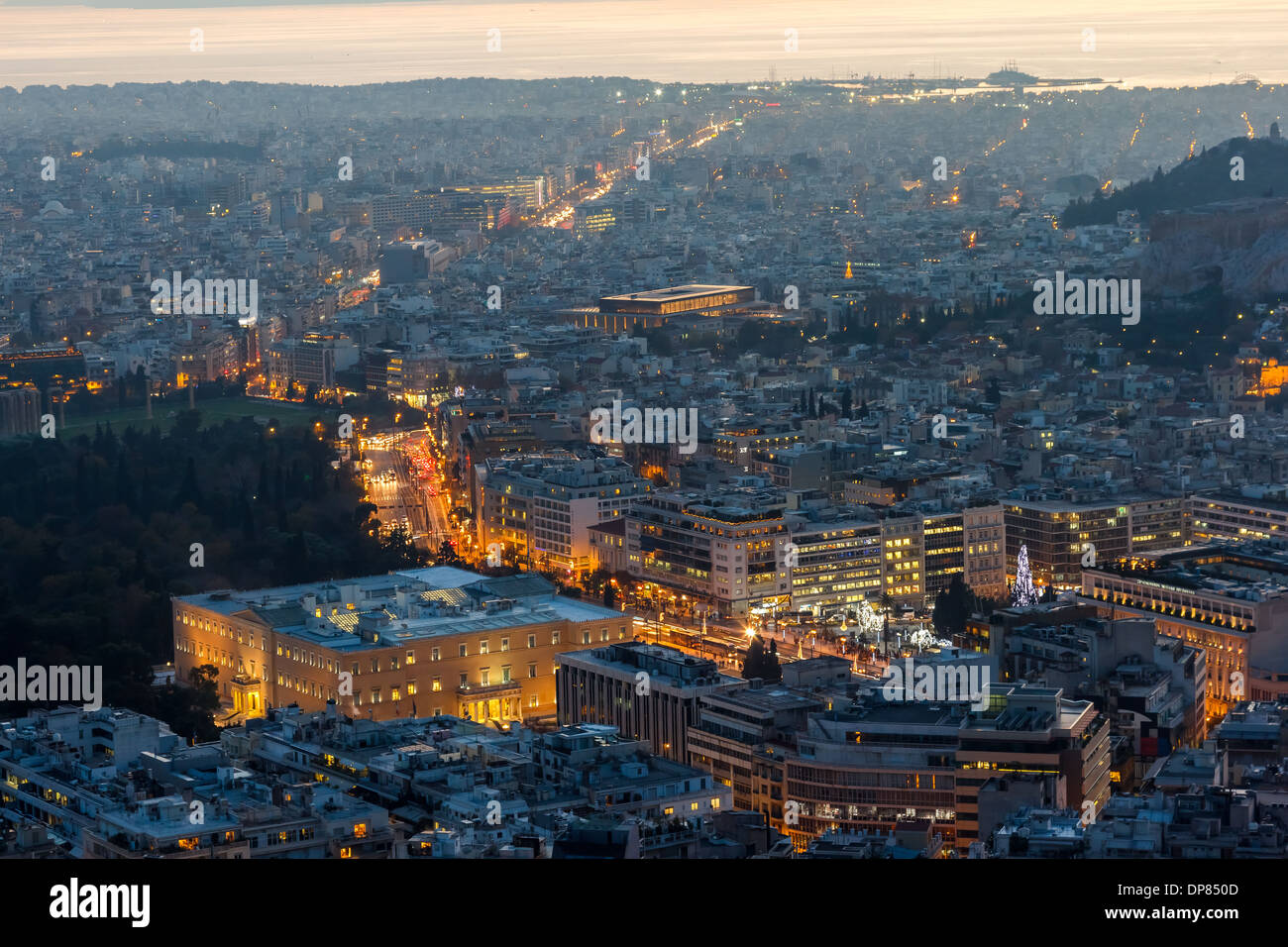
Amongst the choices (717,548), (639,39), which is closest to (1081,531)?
(717,548)

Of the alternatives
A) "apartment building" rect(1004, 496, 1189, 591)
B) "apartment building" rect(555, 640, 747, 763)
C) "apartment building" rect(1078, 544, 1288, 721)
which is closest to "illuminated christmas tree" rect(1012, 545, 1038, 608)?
"apartment building" rect(1078, 544, 1288, 721)

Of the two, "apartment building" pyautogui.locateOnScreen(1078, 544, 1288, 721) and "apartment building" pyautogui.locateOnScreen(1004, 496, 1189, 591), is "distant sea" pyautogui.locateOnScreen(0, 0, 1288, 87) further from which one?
"apartment building" pyautogui.locateOnScreen(1078, 544, 1288, 721)
